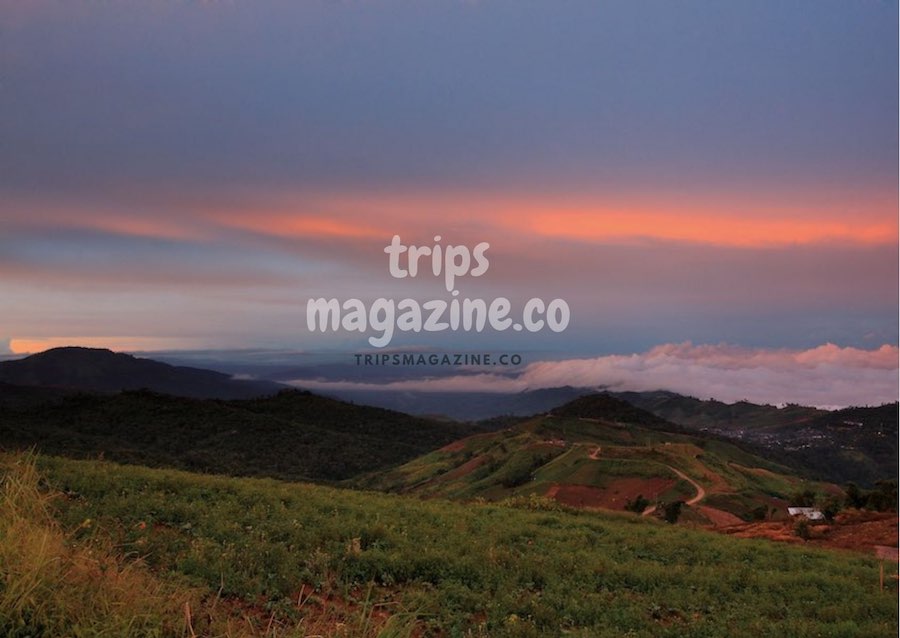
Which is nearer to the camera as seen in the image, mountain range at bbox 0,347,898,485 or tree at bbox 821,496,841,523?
tree at bbox 821,496,841,523

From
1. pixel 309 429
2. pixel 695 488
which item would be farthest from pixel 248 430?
pixel 695 488

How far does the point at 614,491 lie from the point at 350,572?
67328 millimetres

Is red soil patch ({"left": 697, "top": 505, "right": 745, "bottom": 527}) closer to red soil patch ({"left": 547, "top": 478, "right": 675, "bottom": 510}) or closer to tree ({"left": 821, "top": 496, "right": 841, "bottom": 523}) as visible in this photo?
red soil patch ({"left": 547, "top": 478, "right": 675, "bottom": 510})

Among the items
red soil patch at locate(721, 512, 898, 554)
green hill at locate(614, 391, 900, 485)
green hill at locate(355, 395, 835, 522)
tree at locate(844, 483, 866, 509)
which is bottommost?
green hill at locate(614, 391, 900, 485)

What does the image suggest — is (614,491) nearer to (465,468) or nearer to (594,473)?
(594,473)

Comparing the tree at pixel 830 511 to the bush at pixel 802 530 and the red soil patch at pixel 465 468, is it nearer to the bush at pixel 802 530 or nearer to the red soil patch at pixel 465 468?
the bush at pixel 802 530

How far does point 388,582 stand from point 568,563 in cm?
396

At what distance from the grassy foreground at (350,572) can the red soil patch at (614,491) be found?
182 feet

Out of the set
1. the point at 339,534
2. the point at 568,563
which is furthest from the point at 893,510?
the point at 339,534

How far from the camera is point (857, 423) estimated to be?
177 metres

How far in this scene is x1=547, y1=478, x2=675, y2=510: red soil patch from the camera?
7231 cm

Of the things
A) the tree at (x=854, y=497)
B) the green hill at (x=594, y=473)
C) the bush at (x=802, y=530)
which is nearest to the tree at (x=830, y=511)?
the tree at (x=854, y=497)

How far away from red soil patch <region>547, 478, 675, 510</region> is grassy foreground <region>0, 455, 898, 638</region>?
55362 mm

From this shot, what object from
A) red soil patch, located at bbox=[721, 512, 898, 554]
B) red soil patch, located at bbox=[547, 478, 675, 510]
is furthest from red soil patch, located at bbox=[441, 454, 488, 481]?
red soil patch, located at bbox=[721, 512, 898, 554]
